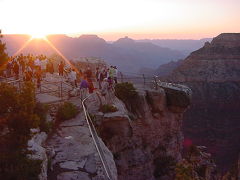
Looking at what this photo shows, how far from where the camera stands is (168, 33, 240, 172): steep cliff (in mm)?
90125

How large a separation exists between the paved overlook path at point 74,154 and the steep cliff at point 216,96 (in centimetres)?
6371

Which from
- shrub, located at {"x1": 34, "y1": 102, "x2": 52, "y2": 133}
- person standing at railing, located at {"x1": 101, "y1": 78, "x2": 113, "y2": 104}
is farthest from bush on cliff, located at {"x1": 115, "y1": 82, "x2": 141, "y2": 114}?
shrub, located at {"x1": 34, "y1": 102, "x2": 52, "y2": 133}

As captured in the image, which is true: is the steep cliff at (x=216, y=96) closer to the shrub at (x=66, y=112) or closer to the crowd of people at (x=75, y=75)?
the crowd of people at (x=75, y=75)

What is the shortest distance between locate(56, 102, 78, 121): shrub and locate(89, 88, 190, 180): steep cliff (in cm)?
176

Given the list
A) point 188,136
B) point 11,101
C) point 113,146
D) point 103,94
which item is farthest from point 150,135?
point 188,136

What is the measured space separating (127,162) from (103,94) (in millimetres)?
5622

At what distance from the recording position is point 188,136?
93125 millimetres

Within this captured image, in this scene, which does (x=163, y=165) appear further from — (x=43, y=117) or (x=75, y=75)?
(x=43, y=117)

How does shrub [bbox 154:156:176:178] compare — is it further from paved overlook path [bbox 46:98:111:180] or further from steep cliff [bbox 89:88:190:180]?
paved overlook path [bbox 46:98:111:180]

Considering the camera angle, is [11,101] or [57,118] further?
[57,118]

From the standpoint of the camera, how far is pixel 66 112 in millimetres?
17547

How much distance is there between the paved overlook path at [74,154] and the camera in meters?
12.3

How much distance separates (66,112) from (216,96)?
11139 cm

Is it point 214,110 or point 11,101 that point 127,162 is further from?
point 214,110
